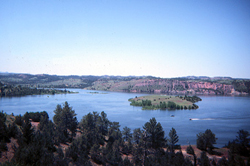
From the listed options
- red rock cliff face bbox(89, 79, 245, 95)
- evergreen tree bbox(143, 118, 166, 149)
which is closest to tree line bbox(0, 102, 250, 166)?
evergreen tree bbox(143, 118, 166, 149)

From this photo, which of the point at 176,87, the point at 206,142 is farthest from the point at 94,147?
the point at 176,87

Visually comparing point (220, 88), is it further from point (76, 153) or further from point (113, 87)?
point (76, 153)

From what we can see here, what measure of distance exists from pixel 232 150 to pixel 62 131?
2394 centimetres

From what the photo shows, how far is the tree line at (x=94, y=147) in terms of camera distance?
56.7 ft

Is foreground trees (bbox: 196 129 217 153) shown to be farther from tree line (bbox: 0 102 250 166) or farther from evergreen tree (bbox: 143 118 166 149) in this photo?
evergreen tree (bbox: 143 118 166 149)

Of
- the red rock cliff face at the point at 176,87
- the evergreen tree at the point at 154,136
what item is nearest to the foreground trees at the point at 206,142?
the evergreen tree at the point at 154,136

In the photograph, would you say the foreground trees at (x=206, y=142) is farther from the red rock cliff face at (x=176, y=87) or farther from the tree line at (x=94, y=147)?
the red rock cliff face at (x=176, y=87)

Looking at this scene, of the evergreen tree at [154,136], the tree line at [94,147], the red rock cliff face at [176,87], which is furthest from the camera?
the red rock cliff face at [176,87]

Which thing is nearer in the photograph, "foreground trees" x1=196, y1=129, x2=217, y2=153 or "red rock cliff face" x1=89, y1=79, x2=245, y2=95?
"foreground trees" x1=196, y1=129, x2=217, y2=153

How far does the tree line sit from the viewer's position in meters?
17.3

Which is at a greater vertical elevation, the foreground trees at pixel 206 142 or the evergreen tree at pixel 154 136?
the evergreen tree at pixel 154 136

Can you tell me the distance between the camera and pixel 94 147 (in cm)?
2348

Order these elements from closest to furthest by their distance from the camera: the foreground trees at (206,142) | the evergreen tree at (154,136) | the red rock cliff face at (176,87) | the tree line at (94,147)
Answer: the tree line at (94,147), the evergreen tree at (154,136), the foreground trees at (206,142), the red rock cliff face at (176,87)

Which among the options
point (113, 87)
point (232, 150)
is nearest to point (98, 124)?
point (232, 150)
